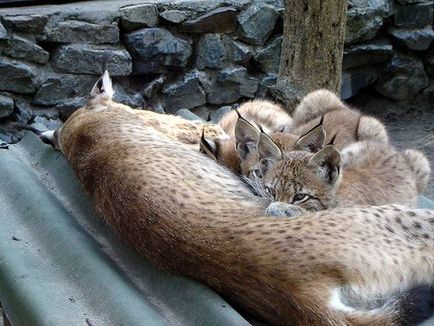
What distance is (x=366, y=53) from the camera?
24.3ft

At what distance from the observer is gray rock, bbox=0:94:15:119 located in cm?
566

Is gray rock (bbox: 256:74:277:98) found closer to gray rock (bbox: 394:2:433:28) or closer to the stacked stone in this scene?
the stacked stone

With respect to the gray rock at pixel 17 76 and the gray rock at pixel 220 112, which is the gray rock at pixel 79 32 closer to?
the gray rock at pixel 17 76

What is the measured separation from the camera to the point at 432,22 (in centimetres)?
769

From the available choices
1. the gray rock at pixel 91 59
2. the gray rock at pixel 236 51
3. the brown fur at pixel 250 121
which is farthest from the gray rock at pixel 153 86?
the brown fur at pixel 250 121

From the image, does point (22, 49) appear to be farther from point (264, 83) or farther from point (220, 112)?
point (264, 83)

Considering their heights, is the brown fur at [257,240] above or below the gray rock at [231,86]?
above

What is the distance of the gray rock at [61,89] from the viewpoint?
586cm

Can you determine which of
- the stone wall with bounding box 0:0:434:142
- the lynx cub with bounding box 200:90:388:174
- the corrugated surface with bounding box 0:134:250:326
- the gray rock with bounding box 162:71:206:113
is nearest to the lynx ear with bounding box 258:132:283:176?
the lynx cub with bounding box 200:90:388:174

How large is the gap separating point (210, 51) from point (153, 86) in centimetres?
59

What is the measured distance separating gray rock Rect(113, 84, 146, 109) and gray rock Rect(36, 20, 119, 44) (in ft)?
1.26

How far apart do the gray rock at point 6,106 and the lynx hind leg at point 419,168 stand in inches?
122

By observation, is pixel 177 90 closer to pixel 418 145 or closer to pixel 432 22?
pixel 418 145

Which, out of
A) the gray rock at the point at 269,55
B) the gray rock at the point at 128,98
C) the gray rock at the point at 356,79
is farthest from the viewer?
the gray rock at the point at 356,79
